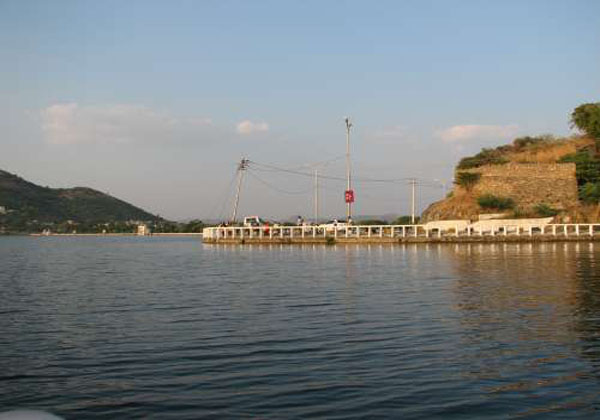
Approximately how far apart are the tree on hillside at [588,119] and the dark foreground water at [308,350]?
5431cm

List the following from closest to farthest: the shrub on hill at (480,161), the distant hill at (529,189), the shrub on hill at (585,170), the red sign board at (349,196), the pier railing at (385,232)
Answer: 1. the pier railing at (385,232)
2. the red sign board at (349,196)
3. the distant hill at (529,189)
4. the shrub on hill at (585,170)
5. the shrub on hill at (480,161)

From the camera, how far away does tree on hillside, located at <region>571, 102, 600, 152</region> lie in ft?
228

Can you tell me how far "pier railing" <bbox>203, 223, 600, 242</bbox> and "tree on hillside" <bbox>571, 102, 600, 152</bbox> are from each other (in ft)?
66.6

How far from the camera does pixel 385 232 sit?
60.5 metres

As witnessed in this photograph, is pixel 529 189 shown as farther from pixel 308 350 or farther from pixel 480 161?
pixel 308 350

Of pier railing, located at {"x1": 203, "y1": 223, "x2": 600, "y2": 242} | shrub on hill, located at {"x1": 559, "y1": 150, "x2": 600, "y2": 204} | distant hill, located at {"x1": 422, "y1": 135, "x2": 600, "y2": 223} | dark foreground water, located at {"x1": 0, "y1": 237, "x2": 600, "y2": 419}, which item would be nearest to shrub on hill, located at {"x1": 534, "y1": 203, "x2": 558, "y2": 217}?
distant hill, located at {"x1": 422, "y1": 135, "x2": 600, "y2": 223}

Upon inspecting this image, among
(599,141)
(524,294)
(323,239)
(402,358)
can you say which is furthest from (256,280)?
(599,141)

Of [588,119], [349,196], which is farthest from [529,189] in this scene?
[349,196]

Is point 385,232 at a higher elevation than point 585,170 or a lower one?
lower

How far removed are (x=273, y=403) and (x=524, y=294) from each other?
11896mm

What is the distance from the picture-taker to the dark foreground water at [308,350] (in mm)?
7980

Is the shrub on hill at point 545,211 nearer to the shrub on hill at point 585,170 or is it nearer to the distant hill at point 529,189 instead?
the distant hill at point 529,189

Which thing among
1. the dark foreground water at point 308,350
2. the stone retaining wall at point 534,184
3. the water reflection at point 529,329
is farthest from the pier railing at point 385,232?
the dark foreground water at point 308,350

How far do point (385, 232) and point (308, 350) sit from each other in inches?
1972
